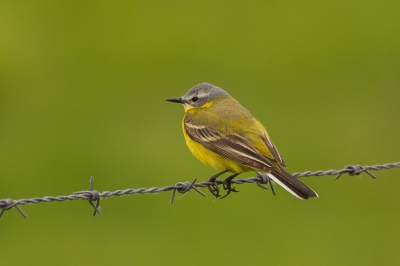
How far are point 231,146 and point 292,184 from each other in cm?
102

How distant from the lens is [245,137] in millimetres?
9242

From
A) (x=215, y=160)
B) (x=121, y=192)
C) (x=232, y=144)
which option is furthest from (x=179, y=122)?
(x=121, y=192)

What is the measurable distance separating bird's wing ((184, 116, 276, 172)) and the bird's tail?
124mm

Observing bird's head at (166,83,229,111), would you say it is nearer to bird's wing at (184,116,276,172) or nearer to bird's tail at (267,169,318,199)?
bird's wing at (184,116,276,172)

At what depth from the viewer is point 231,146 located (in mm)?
9102

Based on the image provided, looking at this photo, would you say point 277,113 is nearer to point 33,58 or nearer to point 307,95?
point 307,95

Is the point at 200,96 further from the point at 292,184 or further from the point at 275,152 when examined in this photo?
the point at 292,184

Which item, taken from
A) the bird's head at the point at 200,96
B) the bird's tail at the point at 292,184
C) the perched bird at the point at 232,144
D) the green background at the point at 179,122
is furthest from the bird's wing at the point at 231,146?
the green background at the point at 179,122

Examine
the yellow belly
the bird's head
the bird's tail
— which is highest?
the bird's head

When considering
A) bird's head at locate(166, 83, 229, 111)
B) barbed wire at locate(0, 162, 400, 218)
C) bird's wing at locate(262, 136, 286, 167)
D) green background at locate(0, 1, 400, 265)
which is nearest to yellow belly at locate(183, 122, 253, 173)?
barbed wire at locate(0, 162, 400, 218)

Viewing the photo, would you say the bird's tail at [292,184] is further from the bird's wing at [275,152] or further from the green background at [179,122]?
the green background at [179,122]

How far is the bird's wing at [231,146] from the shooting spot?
8719mm

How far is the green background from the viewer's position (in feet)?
42.9

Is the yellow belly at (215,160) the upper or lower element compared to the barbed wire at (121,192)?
upper
